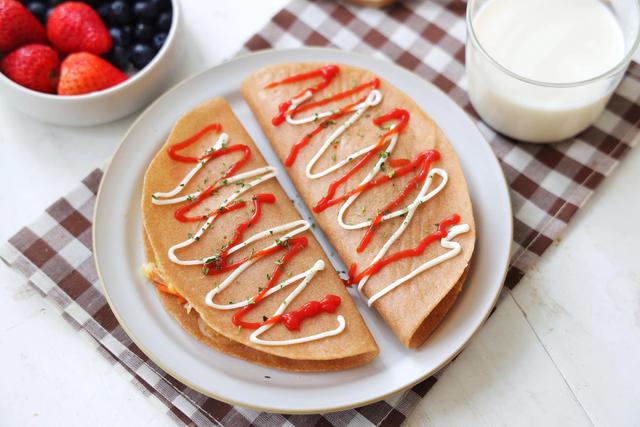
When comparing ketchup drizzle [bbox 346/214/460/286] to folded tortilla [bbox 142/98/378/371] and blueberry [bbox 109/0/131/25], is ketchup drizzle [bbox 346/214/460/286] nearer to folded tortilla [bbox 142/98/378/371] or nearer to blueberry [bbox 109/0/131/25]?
folded tortilla [bbox 142/98/378/371]

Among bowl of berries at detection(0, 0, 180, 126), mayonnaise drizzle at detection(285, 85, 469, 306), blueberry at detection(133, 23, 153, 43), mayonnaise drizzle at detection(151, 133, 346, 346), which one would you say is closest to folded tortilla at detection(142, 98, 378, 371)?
mayonnaise drizzle at detection(151, 133, 346, 346)

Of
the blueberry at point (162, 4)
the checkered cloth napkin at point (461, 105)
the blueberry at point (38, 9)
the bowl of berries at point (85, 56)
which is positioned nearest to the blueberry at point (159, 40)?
the bowl of berries at point (85, 56)

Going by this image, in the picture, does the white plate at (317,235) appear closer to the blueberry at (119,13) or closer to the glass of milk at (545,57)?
the glass of milk at (545,57)

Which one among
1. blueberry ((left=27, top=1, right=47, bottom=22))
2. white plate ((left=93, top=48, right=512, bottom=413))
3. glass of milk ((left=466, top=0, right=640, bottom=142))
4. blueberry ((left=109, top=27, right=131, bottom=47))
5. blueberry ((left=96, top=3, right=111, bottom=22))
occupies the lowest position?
white plate ((left=93, top=48, right=512, bottom=413))

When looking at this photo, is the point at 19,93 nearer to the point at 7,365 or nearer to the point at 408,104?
the point at 7,365

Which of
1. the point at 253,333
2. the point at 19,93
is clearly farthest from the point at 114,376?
the point at 19,93
